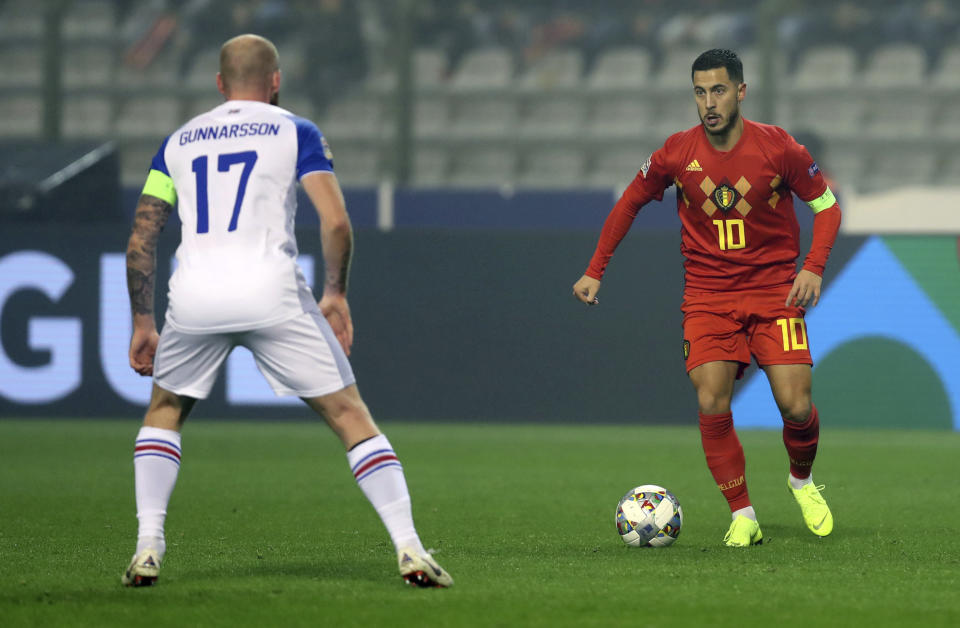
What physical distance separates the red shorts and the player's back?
6.47 ft

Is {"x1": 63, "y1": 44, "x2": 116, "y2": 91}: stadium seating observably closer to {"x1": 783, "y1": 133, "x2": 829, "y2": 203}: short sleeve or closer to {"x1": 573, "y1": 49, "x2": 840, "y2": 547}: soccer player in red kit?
{"x1": 573, "y1": 49, "x2": 840, "y2": 547}: soccer player in red kit

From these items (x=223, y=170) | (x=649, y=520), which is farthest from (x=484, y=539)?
(x=223, y=170)

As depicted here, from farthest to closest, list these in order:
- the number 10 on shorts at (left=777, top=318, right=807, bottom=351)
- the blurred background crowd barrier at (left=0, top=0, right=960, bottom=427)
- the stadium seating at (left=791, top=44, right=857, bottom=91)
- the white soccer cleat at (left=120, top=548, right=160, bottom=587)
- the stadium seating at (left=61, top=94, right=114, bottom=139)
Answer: the stadium seating at (left=61, top=94, right=114, bottom=139) < the stadium seating at (left=791, top=44, right=857, bottom=91) < the blurred background crowd barrier at (left=0, top=0, right=960, bottom=427) < the number 10 on shorts at (left=777, top=318, right=807, bottom=351) < the white soccer cleat at (left=120, top=548, right=160, bottom=587)

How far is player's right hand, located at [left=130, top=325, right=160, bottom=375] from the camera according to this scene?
473 cm

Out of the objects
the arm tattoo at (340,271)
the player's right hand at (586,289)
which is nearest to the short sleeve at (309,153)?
the arm tattoo at (340,271)

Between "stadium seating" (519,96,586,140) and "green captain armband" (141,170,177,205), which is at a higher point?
"stadium seating" (519,96,586,140)

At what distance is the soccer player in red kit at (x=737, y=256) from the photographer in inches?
234

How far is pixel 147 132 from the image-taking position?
1848 cm

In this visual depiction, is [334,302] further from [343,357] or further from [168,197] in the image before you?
[168,197]

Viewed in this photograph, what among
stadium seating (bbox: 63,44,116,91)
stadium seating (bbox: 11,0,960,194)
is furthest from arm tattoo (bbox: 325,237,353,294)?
stadium seating (bbox: 63,44,116,91)

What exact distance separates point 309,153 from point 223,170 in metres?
0.26

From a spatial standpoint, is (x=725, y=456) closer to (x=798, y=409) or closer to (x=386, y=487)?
(x=798, y=409)

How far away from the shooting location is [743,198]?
5.99 meters

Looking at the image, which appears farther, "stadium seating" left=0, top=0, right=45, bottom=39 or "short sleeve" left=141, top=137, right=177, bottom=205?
"stadium seating" left=0, top=0, right=45, bottom=39
